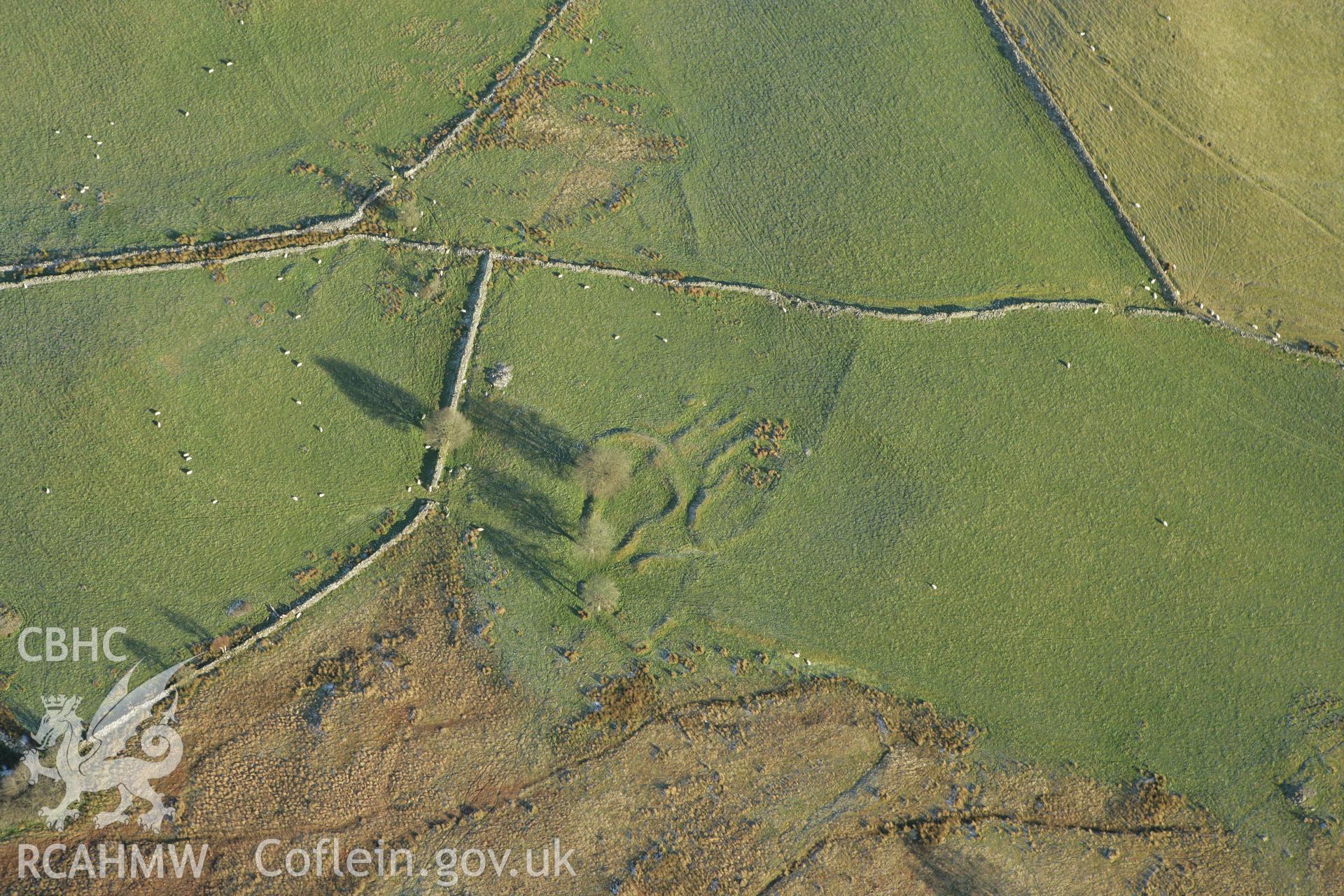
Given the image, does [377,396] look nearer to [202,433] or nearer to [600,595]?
[202,433]

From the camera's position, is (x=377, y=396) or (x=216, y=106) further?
(x=216, y=106)

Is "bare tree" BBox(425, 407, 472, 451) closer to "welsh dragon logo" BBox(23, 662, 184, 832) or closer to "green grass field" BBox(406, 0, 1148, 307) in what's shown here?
"green grass field" BBox(406, 0, 1148, 307)

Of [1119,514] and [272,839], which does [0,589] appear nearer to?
[272,839]

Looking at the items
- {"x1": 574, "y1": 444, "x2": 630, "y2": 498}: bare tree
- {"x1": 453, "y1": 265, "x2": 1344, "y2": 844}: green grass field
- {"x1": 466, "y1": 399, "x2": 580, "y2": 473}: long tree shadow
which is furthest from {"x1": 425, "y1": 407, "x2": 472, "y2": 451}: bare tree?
{"x1": 574, "y1": 444, "x2": 630, "y2": 498}: bare tree

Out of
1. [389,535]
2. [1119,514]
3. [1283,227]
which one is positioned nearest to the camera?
[389,535]

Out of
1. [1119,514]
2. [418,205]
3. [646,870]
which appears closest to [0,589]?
[418,205]

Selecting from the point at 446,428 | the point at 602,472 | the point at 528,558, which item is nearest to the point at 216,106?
the point at 446,428
